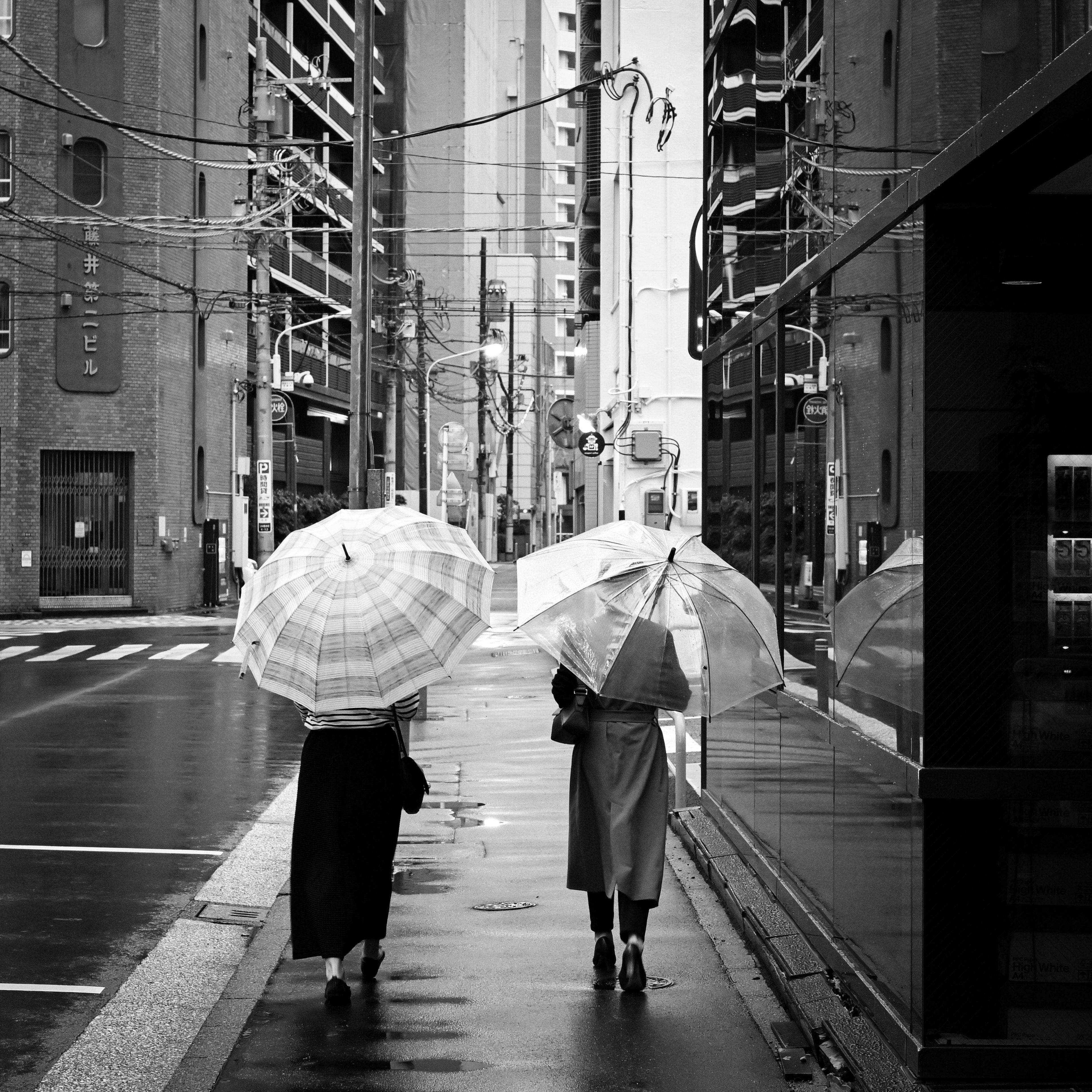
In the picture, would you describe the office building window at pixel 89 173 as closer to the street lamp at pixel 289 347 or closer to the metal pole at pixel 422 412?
the street lamp at pixel 289 347

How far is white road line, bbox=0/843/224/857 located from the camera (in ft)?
31.4

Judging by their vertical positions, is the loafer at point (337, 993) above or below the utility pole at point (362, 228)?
below

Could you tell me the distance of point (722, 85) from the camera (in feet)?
32.8

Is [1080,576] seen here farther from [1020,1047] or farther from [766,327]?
[766,327]

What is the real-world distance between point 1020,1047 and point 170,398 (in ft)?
112

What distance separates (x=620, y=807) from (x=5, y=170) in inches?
1318

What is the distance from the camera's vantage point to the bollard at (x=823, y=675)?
655 cm

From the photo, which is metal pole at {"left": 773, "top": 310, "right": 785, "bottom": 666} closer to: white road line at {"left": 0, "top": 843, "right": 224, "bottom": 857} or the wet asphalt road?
the wet asphalt road

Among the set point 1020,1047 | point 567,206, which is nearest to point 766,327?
point 1020,1047

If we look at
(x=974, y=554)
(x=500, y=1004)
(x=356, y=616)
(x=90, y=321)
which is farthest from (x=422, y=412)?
(x=974, y=554)

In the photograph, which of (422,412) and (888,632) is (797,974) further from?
(422,412)

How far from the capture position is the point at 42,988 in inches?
261

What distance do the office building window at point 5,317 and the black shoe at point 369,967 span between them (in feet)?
104

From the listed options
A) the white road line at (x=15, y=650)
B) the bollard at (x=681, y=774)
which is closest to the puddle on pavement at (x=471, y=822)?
the bollard at (x=681, y=774)
